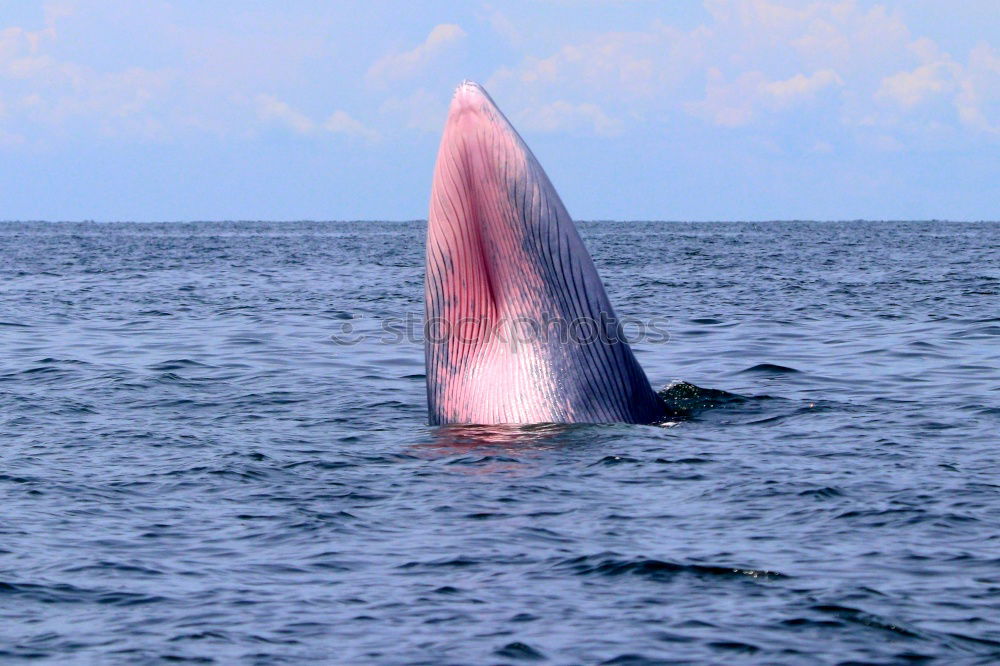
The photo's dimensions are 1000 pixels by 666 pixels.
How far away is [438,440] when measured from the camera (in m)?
11.8

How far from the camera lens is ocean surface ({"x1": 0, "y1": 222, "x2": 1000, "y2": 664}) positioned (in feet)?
23.7

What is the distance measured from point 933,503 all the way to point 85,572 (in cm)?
641

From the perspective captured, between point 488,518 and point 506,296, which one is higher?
point 506,296

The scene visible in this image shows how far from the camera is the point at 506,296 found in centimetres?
1082

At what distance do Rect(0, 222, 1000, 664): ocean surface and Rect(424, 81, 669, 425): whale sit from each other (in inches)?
14.0

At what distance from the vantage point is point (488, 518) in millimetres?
9586

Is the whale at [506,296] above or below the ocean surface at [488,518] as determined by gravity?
Answer: above

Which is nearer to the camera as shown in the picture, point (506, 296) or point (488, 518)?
point (488, 518)

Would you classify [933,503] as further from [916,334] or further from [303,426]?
[916,334]

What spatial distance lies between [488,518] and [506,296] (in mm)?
2125

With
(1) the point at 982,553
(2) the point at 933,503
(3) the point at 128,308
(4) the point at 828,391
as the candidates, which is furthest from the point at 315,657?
(3) the point at 128,308

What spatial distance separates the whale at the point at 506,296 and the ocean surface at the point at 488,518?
1.17 ft

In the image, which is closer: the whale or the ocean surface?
the ocean surface

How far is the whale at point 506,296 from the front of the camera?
34.3 feet
